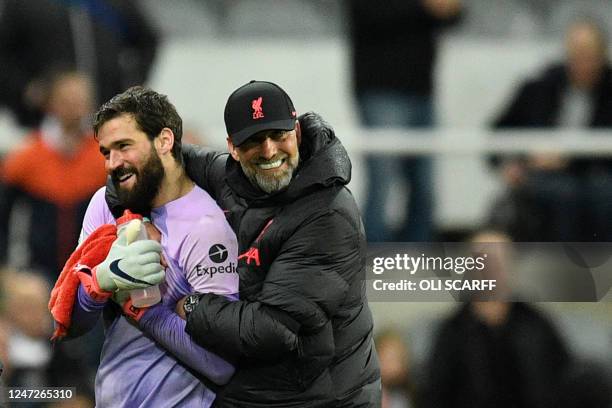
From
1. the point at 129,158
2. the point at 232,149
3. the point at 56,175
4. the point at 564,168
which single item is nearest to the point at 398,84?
the point at 564,168

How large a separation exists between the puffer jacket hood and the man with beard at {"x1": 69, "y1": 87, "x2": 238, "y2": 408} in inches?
5.0

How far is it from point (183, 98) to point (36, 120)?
520 mm

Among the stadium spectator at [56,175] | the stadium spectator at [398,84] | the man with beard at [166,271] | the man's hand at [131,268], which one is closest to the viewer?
the man's hand at [131,268]

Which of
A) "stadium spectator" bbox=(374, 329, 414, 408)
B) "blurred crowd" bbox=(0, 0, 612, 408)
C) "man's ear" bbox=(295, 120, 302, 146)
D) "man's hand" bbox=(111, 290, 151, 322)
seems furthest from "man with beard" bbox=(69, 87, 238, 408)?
"stadium spectator" bbox=(374, 329, 414, 408)

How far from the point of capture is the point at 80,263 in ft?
9.20

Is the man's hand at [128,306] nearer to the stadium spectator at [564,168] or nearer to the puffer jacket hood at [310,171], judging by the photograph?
the puffer jacket hood at [310,171]

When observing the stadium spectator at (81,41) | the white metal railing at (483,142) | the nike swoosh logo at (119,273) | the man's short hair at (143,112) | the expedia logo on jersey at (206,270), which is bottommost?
the expedia logo on jersey at (206,270)

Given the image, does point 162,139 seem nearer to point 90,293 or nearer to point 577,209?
point 90,293

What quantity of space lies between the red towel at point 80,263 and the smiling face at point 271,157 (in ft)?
1.21

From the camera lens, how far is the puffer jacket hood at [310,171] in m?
2.72

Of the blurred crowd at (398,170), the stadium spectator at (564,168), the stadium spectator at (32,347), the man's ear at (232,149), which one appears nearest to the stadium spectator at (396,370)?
the blurred crowd at (398,170)

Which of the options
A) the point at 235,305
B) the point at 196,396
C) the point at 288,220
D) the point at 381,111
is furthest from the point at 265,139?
the point at 381,111

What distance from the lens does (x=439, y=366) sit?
4250 mm

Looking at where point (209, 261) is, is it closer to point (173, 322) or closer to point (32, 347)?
point (173, 322)
